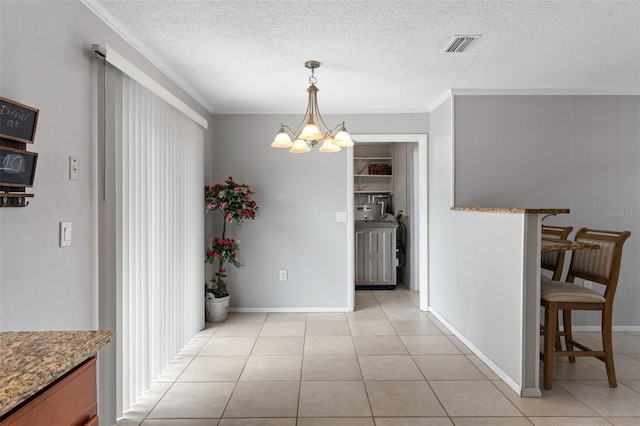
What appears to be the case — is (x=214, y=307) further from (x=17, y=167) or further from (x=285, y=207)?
(x=17, y=167)

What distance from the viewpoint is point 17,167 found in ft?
4.61

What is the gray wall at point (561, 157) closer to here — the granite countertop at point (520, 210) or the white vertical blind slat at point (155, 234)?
the granite countertop at point (520, 210)

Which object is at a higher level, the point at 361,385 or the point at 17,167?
the point at 17,167

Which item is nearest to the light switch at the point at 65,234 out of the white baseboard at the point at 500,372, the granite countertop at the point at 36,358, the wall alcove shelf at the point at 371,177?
the granite countertop at the point at 36,358

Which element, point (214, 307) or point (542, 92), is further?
point (214, 307)

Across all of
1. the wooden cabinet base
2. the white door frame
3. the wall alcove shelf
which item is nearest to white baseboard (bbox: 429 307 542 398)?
the white door frame

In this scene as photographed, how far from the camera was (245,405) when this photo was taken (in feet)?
7.68

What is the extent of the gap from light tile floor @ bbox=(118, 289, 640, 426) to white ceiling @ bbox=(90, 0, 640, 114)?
2318mm

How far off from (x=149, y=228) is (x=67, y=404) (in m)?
1.76

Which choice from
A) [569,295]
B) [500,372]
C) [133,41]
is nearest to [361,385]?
[500,372]

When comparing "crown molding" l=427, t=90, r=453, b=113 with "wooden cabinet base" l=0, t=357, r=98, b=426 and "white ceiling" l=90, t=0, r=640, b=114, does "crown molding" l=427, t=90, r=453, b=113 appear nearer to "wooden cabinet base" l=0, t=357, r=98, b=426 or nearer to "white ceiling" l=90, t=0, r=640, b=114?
"white ceiling" l=90, t=0, r=640, b=114

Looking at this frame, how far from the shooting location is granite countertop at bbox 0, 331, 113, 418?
0.77m

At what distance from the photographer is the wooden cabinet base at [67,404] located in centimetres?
81

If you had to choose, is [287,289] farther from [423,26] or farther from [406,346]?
[423,26]
